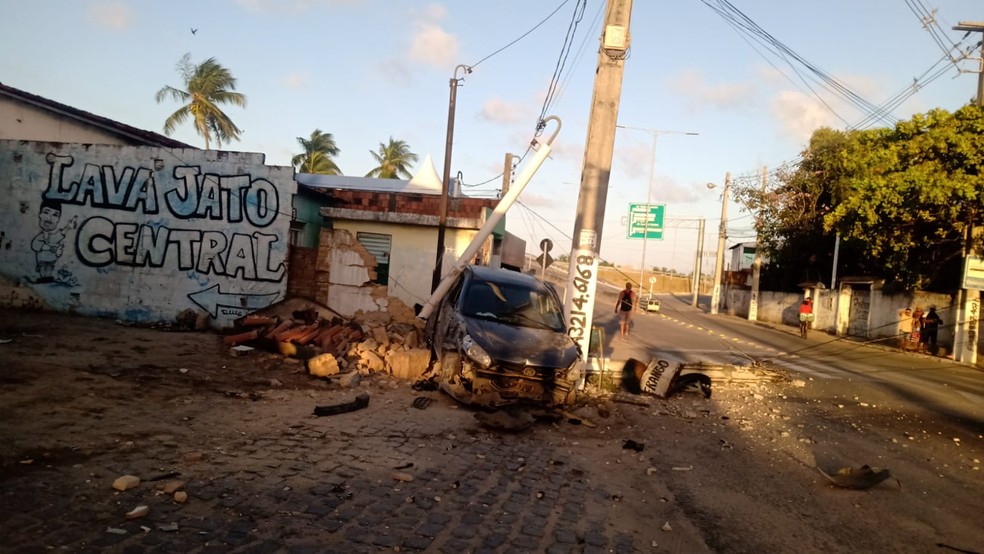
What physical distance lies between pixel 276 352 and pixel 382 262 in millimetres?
6821

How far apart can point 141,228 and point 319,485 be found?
1081 cm

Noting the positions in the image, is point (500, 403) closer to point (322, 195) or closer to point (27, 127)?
point (322, 195)

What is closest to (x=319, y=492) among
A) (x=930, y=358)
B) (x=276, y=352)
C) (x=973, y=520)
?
(x=973, y=520)

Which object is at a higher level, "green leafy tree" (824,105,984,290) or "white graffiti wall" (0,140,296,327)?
"green leafy tree" (824,105,984,290)

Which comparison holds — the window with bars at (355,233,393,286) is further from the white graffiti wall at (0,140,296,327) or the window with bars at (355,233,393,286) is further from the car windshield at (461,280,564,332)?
the car windshield at (461,280,564,332)

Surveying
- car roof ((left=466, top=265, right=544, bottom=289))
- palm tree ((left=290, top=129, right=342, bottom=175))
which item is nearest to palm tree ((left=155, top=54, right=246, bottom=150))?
palm tree ((left=290, top=129, right=342, bottom=175))

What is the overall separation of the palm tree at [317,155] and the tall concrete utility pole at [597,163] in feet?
114

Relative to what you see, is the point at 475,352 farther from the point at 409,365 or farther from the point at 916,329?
the point at 916,329

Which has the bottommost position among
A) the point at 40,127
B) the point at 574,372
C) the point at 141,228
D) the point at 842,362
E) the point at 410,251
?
the point at 842,362

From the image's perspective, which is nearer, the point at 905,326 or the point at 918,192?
the point at 918,192

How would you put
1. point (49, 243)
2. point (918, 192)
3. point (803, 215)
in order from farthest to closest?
point (803, 215)
point (918, 192)
point (49, 243)

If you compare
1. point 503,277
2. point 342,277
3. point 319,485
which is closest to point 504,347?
point 503,277

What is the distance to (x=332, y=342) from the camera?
37.2 ft

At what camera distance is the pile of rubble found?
986 cm
